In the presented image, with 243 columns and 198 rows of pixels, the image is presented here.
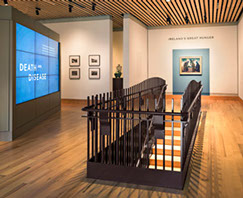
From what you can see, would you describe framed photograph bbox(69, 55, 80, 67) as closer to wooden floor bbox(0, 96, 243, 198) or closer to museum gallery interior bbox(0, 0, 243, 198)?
museum gallery interior bbox(0, 0, 243, 198)

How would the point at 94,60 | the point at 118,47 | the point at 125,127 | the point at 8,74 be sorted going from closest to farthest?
the point at 125,127
the point at 8,74
the point at 94,60
the point at 118,47

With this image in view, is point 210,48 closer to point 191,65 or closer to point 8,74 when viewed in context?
point 191,65

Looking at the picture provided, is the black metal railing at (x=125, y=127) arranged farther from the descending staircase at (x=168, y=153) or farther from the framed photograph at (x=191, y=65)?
the framed photograph at (x=191, y=65)

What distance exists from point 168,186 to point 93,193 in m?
0.98

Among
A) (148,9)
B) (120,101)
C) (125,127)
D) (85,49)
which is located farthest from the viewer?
(85,49)

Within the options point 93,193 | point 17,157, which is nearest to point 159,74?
point 17,157

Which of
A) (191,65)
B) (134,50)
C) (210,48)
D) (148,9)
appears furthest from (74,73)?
(210,48)

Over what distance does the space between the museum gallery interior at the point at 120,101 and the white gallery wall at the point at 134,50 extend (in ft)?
0.17

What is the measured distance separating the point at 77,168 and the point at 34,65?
14.9 ft

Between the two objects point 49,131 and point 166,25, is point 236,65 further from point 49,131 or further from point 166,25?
point 49,131

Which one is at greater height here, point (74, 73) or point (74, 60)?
point (74, 60)

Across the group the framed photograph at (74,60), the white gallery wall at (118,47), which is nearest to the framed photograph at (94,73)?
the framed photograph at (74,60)

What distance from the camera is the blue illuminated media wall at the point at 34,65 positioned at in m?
6.94

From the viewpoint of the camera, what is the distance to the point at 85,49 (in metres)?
14.4
